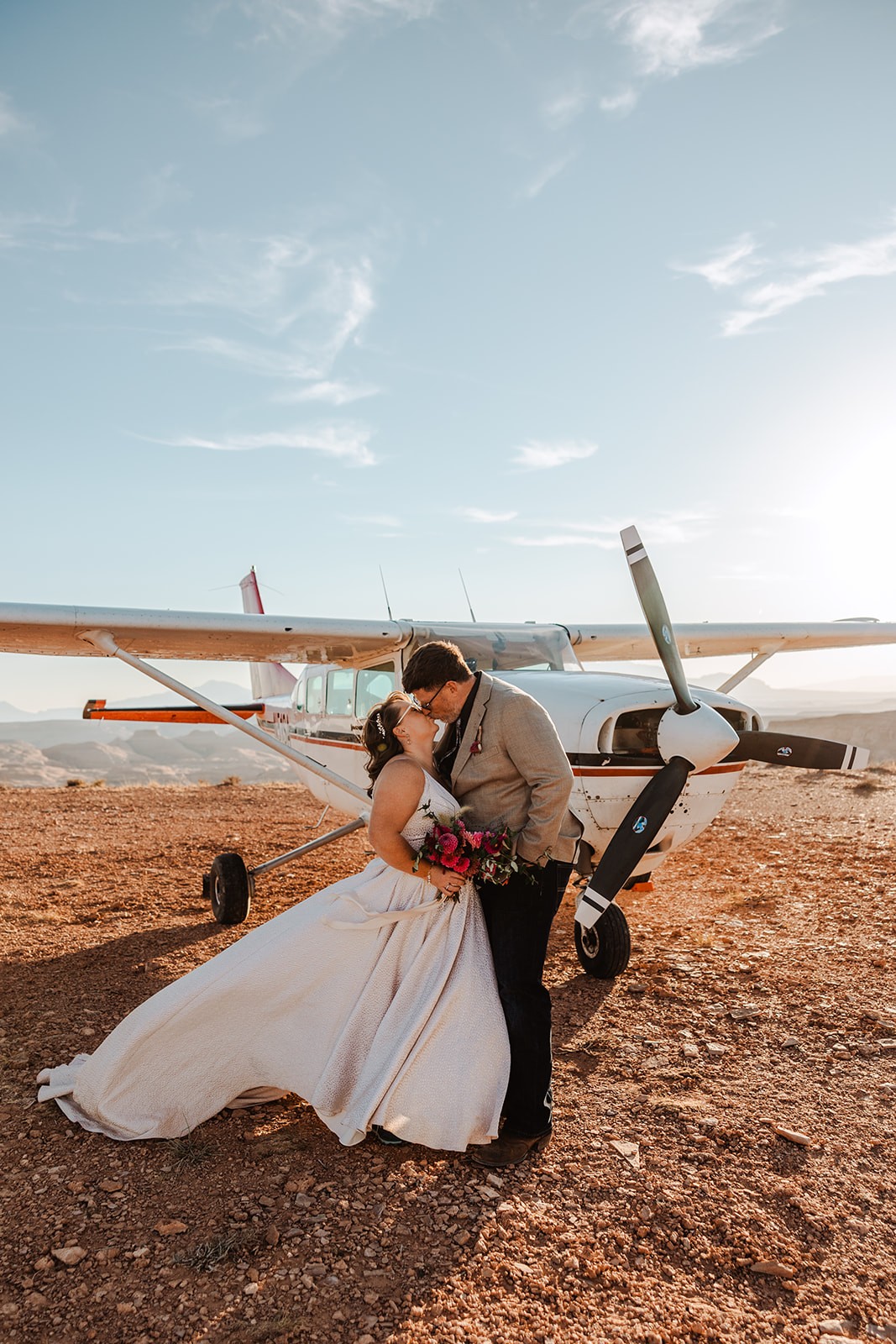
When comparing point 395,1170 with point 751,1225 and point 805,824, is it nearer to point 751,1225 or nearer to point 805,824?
point 751,1225

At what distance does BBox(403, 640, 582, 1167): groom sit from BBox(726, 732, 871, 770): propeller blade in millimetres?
2186

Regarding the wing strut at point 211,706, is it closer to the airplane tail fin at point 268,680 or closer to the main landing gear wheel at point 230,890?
the main landing gear wheel at point 230,890

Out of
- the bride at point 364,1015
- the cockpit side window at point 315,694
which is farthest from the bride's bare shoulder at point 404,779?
the cockpit side window at point 315,694

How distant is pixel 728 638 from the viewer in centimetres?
882

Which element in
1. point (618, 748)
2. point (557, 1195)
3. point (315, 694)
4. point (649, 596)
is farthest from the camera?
point (315, 694)

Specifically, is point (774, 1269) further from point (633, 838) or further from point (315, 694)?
point (315, 694)

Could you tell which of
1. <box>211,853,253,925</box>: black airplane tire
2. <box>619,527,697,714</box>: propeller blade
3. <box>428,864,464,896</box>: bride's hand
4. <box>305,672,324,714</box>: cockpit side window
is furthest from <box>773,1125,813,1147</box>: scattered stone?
<box>305,672,324,714</box>: cockpit side window

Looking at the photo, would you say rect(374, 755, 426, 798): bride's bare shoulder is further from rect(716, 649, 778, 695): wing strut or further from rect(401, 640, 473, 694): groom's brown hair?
rect(716, 649, 778, 695): wing strut

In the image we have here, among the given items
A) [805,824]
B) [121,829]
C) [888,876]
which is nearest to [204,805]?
[121,829]

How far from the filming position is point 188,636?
713 centimetres

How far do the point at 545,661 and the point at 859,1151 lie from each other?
3.83m

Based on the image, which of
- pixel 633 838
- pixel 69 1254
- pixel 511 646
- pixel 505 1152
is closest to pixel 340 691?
pixel 511 646

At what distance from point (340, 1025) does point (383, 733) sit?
119cm

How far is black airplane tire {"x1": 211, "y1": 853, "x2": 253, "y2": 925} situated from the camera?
256 inches
